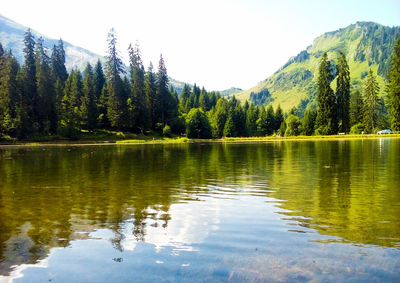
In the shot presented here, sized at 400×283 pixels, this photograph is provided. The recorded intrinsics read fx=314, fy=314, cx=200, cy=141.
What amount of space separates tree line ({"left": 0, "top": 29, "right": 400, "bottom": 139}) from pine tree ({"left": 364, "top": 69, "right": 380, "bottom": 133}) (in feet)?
1.12

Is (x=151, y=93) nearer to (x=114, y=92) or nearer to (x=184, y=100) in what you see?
(x=114, y=92)

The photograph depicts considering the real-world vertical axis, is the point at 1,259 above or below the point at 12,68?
below

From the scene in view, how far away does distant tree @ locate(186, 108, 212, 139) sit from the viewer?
125175mm

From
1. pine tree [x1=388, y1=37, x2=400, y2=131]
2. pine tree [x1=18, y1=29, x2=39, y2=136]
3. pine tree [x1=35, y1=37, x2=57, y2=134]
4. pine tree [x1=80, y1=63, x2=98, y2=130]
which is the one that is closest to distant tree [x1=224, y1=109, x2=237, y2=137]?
pine tree [x1=80, y1=63, x2=98, y2=130]

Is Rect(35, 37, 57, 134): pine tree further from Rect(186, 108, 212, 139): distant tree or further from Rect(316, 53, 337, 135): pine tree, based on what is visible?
Result: Rect(316, 53, 337, 135): pine tree

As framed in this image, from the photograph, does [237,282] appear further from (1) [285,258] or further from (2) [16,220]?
(2) [16,220]

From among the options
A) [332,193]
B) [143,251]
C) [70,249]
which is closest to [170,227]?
[143,251]

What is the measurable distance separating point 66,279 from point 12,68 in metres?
110

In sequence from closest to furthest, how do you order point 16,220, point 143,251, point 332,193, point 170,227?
point 143,251, point 170,227, point 16,220, point 332,193

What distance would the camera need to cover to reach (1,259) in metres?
7.31

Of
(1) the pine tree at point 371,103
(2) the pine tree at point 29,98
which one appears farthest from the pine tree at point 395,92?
(2) the pine tree at point 29,98

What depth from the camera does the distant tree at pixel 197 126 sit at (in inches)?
4928

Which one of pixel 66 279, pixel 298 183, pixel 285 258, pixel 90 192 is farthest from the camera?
pixel 298 183

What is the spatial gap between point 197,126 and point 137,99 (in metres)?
27.5
